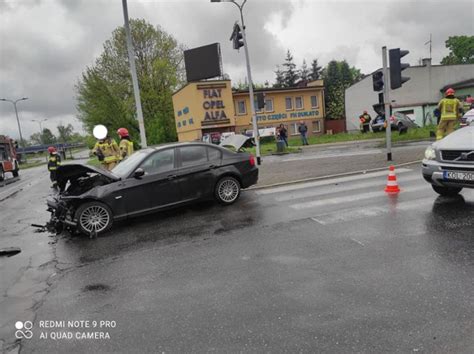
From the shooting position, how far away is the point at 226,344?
2.92 meters

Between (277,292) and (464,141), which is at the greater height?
(464,141)

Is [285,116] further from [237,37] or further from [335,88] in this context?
[335,88]

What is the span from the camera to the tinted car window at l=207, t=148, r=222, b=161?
790cm

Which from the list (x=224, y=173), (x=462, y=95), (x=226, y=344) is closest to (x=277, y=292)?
(x=226, y=344)

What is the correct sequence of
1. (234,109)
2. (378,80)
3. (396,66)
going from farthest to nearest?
(234,109) < (378,80) < (396,66)

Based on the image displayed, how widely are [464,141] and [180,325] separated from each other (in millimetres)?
5705

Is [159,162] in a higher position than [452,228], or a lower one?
higher

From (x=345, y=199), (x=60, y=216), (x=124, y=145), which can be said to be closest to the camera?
(x=60, y=216)

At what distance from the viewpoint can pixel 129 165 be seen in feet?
23.9

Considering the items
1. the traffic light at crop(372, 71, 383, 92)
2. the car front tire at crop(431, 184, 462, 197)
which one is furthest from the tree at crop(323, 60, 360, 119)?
the car front tire at crop(431, 184, 462, 197)

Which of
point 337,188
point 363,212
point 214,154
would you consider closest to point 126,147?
point 214,154

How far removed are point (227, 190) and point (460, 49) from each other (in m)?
87.3

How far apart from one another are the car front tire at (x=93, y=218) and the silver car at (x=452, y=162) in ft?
19.2

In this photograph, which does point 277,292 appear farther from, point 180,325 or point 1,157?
point 1,157
